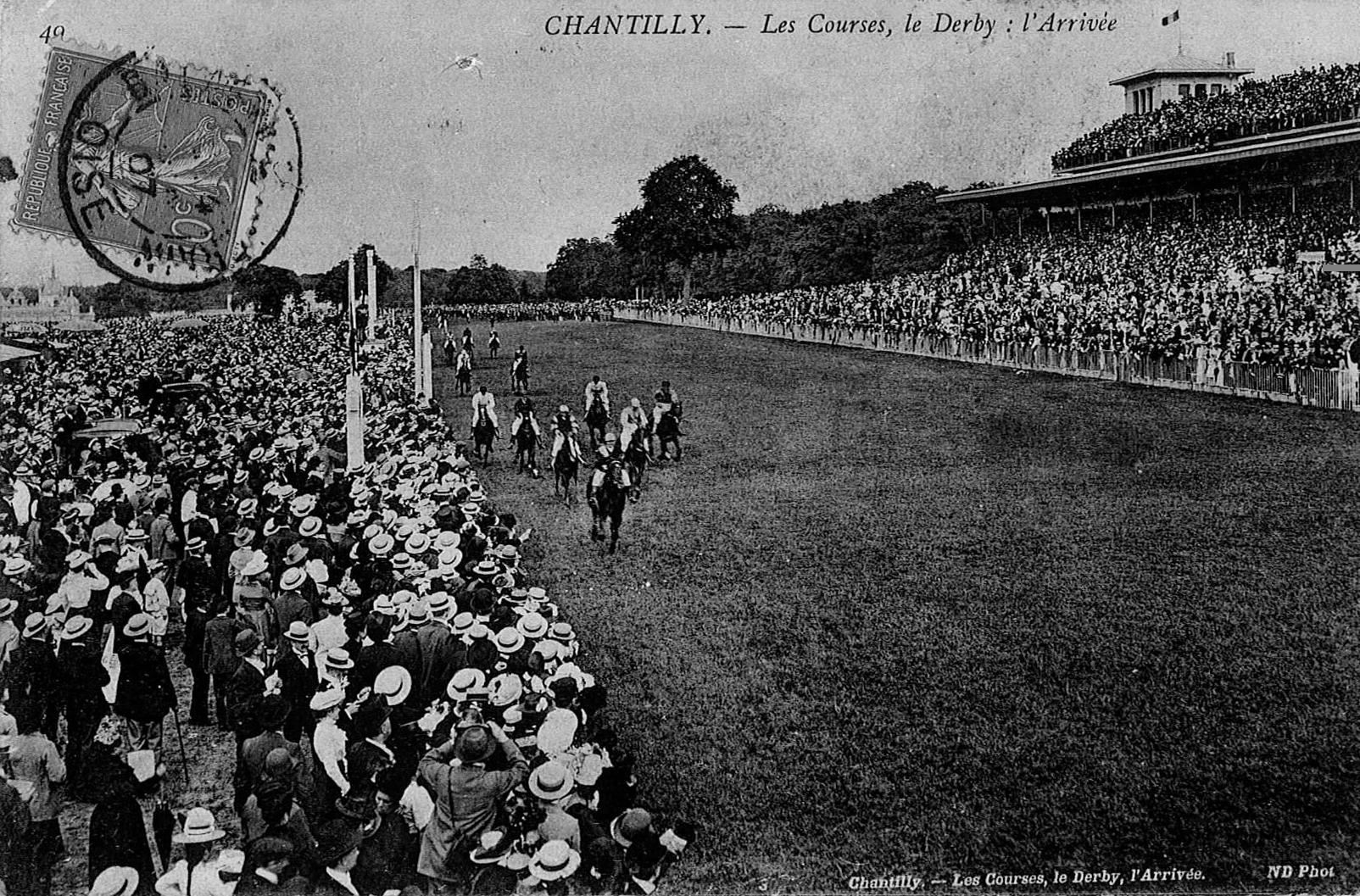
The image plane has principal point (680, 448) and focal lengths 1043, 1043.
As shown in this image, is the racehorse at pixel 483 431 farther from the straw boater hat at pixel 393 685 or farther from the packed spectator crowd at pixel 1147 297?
the packed spectator crowd at pixel 1147 297

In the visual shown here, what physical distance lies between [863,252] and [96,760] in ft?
187

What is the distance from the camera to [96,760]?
4.99m

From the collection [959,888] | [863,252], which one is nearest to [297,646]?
[959,888]

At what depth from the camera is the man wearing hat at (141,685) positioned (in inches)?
254

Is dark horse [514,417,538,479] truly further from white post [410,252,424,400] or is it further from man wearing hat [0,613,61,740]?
man wearing hat [0,613,61,740]

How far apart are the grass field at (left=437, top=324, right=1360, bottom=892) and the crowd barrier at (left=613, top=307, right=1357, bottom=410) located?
31.1 inches

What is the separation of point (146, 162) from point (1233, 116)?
32.7 metres

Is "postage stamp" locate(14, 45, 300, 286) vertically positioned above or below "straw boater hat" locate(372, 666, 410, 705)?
above

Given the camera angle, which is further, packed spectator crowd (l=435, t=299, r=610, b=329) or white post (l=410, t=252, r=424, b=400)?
packed spectator crowd (l=435, t=299, r=610, b=329)

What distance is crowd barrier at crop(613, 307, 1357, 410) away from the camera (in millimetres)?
18719

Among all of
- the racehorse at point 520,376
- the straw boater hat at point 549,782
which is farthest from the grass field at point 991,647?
the racehorse at point 520,376

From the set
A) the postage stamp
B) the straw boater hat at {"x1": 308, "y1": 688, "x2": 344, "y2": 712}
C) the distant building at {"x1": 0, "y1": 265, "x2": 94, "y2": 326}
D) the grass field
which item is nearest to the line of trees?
the grass field

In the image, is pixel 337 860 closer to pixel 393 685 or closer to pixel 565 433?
pixel 393 685

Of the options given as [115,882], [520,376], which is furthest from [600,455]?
[520,376]
